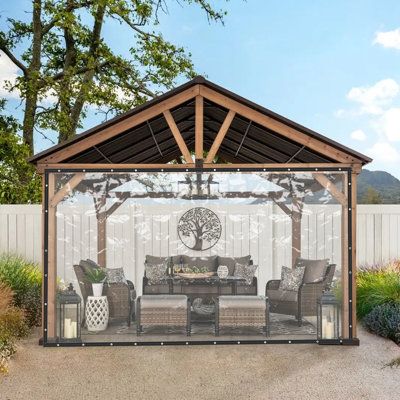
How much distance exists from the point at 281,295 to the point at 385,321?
1599mm

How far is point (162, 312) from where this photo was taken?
8141 mm

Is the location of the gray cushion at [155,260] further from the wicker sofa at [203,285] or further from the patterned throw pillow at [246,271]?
the patterned throw pillow at [246,271]

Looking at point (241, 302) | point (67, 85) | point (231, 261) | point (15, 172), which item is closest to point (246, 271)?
point (231, 261)

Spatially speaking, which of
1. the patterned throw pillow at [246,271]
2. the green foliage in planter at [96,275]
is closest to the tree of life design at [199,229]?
the patterned throw pillow at [246,271]

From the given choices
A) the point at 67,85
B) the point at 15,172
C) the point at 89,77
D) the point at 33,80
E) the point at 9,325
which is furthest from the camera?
the point at 89,77

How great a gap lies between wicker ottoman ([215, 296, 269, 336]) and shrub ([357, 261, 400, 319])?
2170mm

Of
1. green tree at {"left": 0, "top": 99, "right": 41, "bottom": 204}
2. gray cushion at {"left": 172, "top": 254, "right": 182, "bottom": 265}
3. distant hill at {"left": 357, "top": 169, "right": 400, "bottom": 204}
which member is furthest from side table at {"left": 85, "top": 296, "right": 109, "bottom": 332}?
distant hill at {"left": 357, "top": 169, "right": 400, "bottom": 204}

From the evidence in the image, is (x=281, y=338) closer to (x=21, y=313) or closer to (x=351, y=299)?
(x=351, y=299)

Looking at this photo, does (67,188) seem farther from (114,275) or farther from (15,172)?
(15,172)

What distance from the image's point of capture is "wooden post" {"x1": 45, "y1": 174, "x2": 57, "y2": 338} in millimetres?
8047

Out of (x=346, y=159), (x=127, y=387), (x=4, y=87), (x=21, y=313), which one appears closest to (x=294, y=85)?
(x=4, y=87)

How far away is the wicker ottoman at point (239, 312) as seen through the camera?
8.14 m

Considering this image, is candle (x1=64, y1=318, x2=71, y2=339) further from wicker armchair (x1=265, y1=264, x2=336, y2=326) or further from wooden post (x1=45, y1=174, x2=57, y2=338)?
wicker armchair (x1=265, y1=264, x2=336, y2=326)

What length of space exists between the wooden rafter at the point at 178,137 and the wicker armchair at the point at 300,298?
207 cm
